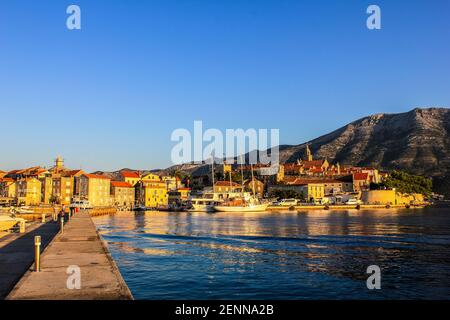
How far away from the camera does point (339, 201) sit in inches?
7003

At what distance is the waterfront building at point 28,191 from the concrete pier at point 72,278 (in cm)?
12184

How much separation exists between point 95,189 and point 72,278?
13411 cm

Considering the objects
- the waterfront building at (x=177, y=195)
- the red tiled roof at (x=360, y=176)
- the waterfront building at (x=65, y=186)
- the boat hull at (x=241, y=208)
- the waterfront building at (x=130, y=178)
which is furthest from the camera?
the red tiled roof at (x=360, y=176)

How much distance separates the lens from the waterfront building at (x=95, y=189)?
140375 millimetres

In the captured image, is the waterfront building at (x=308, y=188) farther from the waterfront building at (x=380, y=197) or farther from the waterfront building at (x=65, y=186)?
the waterfront building at (x=65, y=186)

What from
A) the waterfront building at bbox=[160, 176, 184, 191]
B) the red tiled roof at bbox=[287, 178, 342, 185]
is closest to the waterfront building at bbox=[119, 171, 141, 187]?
the waterfront building at bbox=[160, 176, 184, 191]

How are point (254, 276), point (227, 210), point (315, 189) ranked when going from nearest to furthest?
point (254, 276) < point (227, 210) < point (315, 189)

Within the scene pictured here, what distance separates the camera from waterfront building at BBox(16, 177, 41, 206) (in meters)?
133

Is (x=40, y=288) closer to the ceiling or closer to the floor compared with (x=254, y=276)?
closer to the ceiling

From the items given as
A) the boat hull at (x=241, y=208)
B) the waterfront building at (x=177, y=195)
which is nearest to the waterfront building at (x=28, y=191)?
the waterfront building at (x=177, y=195)
